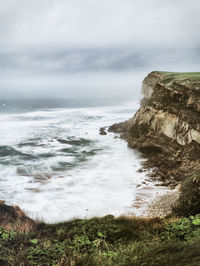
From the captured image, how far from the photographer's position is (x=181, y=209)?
796 cm

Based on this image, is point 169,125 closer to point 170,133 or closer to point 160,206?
point 170,133

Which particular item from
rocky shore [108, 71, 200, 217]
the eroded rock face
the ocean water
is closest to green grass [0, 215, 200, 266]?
the ocean water

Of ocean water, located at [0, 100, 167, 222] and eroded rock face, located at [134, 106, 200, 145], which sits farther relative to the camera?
eroded rock face, located at [134, 106, 200, 145]

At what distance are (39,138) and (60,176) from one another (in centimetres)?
1474

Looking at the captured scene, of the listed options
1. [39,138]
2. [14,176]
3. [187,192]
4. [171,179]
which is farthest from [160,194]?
[39,138]

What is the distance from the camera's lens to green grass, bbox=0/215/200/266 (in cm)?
379

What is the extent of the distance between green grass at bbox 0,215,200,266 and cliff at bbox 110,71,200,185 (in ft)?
A: 25.7

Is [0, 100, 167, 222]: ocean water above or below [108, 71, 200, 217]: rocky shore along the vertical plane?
below

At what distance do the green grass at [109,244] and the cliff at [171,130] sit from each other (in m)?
7.83

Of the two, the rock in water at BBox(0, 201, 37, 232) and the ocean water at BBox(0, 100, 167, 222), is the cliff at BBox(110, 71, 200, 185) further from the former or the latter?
the rock in water at BBox(0, 201, 37, 232)

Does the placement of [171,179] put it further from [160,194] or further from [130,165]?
[130,165]

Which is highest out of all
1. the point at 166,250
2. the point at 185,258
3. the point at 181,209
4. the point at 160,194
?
the point at 185,258

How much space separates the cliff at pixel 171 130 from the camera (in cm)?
1496

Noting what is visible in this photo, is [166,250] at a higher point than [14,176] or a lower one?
higher
